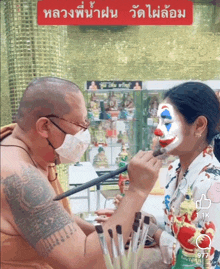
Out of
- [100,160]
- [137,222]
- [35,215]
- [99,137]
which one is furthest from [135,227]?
[99,137]

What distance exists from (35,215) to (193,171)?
0.60m

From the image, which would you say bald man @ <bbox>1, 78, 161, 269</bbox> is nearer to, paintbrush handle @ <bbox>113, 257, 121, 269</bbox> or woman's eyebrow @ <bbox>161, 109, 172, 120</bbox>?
paintbrush handle @ <bbox>113, 257, 121, 269</bbox>

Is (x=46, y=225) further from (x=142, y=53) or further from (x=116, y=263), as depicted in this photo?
(x=142, y=53)

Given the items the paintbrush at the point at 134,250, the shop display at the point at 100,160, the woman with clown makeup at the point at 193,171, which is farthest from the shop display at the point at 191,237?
the shop display at the point at 100,160

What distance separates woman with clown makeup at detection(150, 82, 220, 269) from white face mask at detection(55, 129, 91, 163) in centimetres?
28

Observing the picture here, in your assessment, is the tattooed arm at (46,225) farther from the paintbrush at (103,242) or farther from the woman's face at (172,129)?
the woman's face at (172,129)

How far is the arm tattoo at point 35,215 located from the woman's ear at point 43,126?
Result: 13 cm

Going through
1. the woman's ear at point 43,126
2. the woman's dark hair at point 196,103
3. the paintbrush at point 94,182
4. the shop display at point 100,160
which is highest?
the woman's dark hair at point 196,103

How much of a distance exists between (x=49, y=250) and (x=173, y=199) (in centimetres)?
57

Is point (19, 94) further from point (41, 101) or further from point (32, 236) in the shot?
point (32, 236)

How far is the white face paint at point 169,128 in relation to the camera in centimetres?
96

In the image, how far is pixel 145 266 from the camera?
972mm

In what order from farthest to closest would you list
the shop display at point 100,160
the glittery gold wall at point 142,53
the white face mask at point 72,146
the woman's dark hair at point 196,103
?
the shop display at point 100,160, the glittery gold wall at point 142,53, the woman's dark hair at point 196,103, the white face mask at point 72,146

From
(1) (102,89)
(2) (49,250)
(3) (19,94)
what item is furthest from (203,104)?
(1) (102,89)
